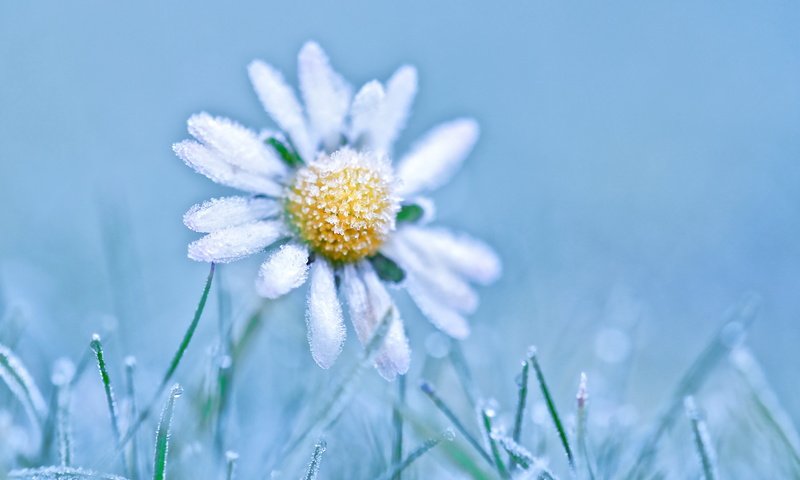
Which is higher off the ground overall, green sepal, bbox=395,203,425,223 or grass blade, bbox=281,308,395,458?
green sepal, bbox=395,203,425,223

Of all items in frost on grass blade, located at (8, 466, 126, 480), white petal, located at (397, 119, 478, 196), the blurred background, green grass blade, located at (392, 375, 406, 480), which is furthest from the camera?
the blurred background

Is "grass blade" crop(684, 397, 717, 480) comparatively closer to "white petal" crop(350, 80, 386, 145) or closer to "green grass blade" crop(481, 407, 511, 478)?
"green grass blade" crop(481, 407, 511, 478)

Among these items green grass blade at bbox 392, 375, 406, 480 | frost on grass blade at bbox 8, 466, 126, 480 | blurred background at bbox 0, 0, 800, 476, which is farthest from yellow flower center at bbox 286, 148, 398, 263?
blurred background at bbox 0, 0, 800, 476

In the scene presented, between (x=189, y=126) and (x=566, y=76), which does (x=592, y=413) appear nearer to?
(x=189, y=126)

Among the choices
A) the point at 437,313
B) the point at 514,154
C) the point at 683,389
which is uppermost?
the point at 514,154

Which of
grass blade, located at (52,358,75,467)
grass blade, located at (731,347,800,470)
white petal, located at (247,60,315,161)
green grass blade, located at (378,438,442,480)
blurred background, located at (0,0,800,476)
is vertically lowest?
grass blade, located at (52,358,75,467)

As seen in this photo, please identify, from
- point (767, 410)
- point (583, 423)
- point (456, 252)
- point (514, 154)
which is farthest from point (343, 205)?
point (514, 154)

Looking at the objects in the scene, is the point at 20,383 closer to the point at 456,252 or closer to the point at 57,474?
the point at 57,474
